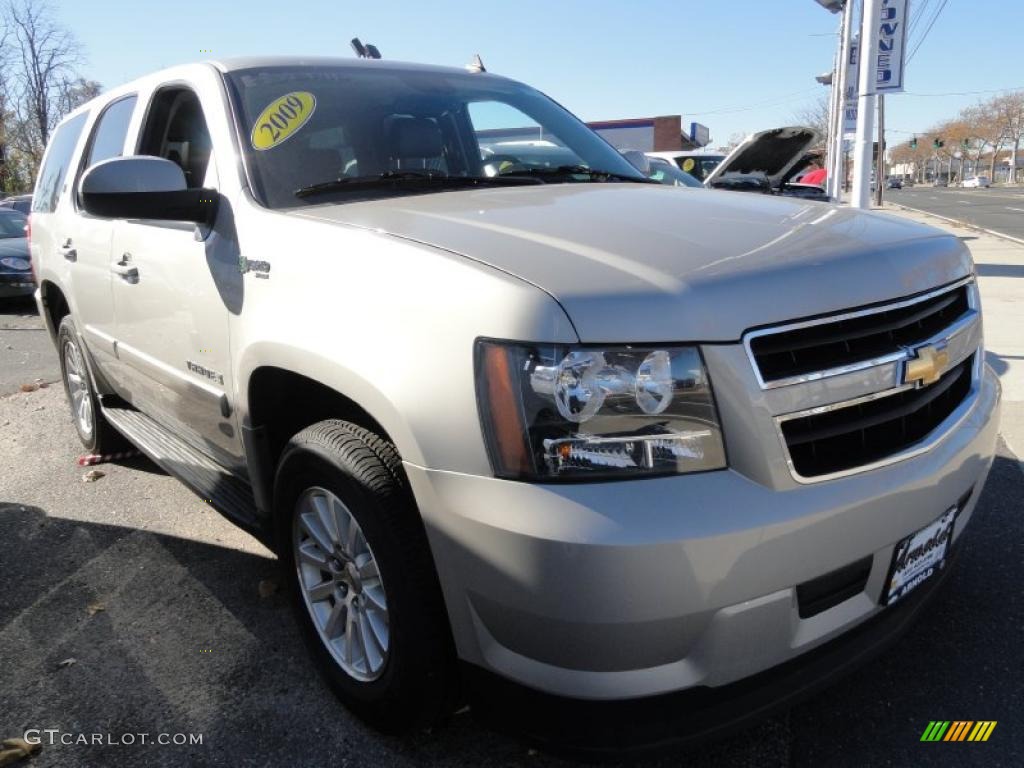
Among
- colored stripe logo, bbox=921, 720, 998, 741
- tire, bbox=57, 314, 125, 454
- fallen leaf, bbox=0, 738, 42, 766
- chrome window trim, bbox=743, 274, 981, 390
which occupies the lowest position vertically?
colored stripe logo, bbox=921, 720, 998, 741

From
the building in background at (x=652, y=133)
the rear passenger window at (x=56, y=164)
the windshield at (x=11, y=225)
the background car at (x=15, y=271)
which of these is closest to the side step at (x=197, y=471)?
the rear passenger window at (x=56, y=164)

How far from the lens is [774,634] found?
1.70 meters

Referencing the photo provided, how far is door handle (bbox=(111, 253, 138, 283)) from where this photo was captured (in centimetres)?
319

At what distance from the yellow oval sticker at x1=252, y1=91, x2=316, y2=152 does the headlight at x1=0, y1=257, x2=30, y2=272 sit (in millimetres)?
11132

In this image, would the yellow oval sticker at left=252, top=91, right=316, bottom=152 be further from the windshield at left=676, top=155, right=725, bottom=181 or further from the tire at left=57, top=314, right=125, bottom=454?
the windshield at left=676, top=155, right=725, bottom=181

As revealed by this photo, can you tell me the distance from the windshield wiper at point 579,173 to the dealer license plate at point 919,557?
181 cm

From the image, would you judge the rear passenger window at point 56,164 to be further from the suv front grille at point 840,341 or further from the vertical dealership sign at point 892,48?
the vertical dealership sign at point 892,48

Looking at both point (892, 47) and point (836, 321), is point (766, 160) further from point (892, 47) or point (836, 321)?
point (836, 321)

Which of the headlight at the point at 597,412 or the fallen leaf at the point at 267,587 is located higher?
the headlight at the point at 597,412

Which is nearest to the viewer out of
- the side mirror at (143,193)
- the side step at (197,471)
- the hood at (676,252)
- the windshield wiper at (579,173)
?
the hood at (676,252)

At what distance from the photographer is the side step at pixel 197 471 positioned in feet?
9.18

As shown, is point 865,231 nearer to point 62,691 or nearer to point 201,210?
point 201,210

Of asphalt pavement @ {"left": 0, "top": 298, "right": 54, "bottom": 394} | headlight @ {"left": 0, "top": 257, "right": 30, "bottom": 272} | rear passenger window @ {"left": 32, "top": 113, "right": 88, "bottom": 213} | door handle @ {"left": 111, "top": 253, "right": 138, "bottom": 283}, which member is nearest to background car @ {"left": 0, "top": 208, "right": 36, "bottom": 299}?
headlight @ {"left": 0, "top": 257, "right": 30, "bottom": 272}

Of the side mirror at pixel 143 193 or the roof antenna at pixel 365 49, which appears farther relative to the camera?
the roof antenna at pixel 365 49
